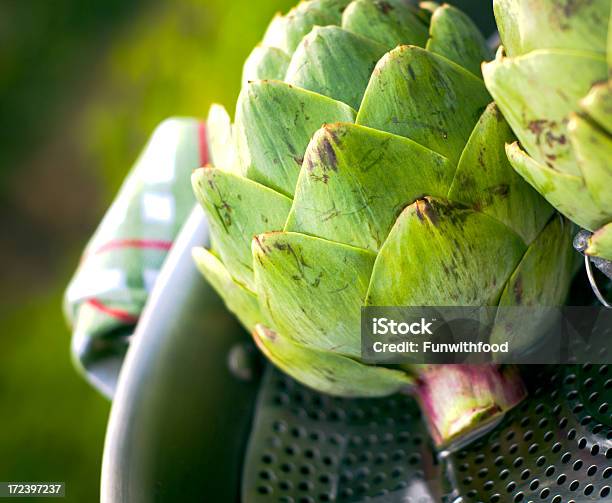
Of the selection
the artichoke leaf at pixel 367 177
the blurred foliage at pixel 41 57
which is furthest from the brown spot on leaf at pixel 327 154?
the blurred foliage at pixel 41 57

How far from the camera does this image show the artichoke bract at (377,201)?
0.35 meters

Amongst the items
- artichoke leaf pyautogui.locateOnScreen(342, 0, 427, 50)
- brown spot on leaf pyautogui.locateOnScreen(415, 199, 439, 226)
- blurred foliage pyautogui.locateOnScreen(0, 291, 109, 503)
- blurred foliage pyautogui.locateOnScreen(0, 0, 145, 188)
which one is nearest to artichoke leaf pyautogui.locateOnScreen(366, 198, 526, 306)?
brown spot on leaf pyautogui.locateOnScreen(415, 199, 439, 226)

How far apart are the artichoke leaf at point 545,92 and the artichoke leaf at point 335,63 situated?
0.09 m

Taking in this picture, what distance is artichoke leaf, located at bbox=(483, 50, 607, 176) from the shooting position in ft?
0.89

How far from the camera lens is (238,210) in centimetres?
39

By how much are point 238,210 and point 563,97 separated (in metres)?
0.17

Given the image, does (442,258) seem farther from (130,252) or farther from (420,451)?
(130,252)

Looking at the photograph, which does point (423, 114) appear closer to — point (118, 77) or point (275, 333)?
point (275, 333)

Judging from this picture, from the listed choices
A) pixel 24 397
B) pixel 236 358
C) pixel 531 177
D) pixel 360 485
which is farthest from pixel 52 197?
pixel 531 177

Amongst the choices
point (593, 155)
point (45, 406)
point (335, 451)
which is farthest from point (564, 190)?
point (45, 406)

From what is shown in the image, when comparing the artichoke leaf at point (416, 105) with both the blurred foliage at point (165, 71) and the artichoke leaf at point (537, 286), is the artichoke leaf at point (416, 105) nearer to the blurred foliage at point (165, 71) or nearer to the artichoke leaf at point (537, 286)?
the artichoke leaf at point (537, 286)

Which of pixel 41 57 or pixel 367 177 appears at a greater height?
pixel 41 57

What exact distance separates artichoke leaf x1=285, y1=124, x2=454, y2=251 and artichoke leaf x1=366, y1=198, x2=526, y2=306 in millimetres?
11

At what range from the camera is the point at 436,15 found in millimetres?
400
